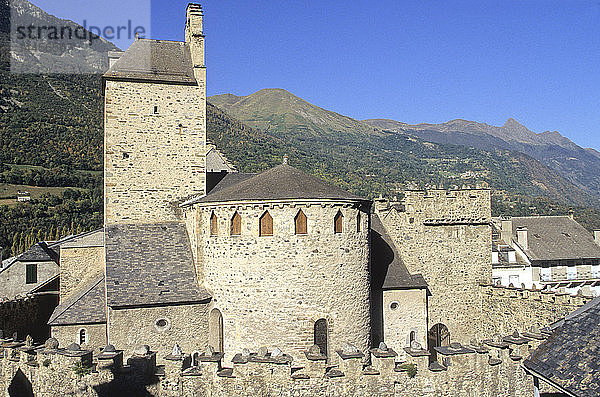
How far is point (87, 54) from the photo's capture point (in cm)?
7350

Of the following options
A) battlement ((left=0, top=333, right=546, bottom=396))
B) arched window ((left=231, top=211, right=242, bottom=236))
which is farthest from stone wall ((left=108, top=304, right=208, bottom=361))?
battlement ((left=0, top=333, right=546, bottom=396))

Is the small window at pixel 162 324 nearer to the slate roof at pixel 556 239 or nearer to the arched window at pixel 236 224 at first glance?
the arched window at pixel 236 224

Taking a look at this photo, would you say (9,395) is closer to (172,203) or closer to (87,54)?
(172,203)

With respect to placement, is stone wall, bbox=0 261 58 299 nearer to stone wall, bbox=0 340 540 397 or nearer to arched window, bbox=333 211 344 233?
stone wall, bbox=0 340 540 397

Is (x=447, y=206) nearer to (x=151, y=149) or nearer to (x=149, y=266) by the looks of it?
(x=149, y=266)

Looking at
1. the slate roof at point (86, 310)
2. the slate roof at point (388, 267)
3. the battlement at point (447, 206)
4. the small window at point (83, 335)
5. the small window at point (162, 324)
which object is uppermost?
the battlement at point (447, 206)

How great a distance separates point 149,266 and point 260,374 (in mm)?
10553

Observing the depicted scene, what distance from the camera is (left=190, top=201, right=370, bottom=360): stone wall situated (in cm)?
2058

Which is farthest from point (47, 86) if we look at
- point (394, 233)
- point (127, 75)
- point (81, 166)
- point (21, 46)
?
point (394, 233)

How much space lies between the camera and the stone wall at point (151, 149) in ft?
87.0

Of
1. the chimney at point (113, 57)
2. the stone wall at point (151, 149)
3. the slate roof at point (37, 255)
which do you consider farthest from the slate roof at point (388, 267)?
the slate roof at point (37, 255)

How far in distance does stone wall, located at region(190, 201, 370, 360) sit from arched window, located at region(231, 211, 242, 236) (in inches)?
6.8

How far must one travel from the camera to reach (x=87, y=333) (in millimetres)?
22562

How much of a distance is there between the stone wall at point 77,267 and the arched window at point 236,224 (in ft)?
33.0
